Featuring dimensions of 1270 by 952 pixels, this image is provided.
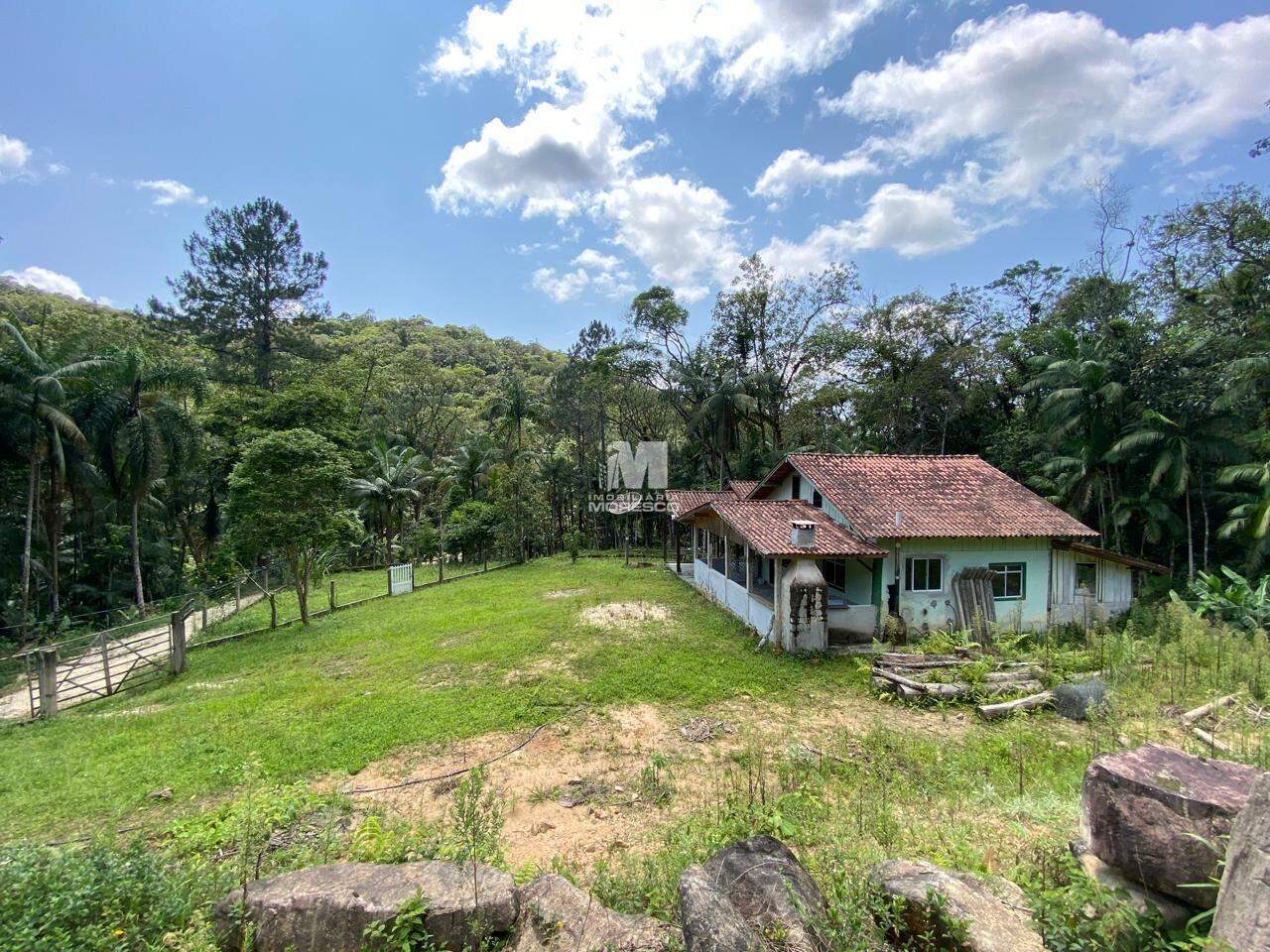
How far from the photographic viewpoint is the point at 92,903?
11.2 feet

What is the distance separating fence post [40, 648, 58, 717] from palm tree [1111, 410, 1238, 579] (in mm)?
27991

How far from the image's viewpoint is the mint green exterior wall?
12766 millimetres

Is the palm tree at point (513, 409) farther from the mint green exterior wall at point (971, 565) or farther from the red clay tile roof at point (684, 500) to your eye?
the mint green exterior wall at point (971, 565)

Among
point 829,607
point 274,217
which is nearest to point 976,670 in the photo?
point 829,607

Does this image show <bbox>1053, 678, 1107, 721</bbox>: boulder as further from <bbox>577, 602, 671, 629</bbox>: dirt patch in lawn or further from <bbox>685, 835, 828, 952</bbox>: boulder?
<bbox>577, 602, 671, 629</bbox>: dirt patch in lawn

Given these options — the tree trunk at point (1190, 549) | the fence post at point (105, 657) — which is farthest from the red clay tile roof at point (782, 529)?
the fence post at point (105, 657)

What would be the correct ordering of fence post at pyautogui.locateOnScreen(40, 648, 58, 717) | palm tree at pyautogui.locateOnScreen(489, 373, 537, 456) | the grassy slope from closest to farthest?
the grassy slope
fence post at pyautogui.locateOnScreen(40, 648, 58, 717)
palm tree at pyautogui.locateOnScreen(489, 373, 537, 456)

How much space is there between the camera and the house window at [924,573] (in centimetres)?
1288

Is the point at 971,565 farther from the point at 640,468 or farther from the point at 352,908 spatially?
the point at 640,468

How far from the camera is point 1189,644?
1012 cm

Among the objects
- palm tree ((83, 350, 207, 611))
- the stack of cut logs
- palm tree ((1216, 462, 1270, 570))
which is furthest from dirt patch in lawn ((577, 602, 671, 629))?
palm tree ((1216, 462, 1270, 570))

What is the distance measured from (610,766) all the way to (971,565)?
10908 millimetres

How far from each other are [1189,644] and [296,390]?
102 ft

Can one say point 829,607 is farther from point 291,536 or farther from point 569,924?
point 291,536
